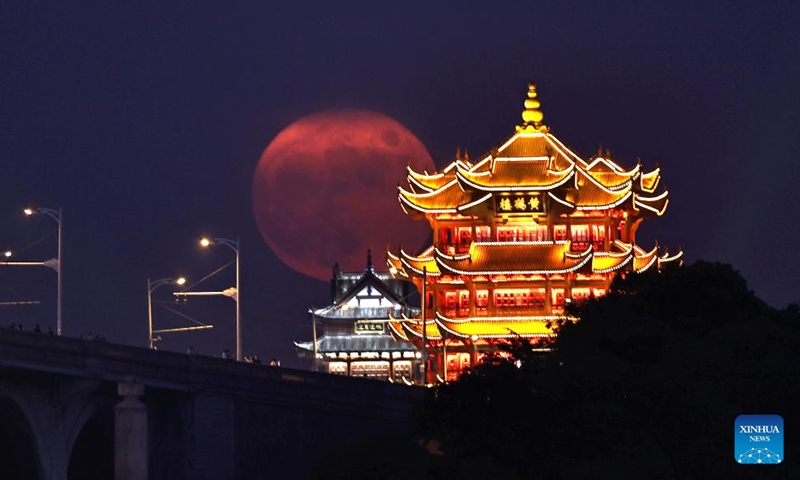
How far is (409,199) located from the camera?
5477 inches

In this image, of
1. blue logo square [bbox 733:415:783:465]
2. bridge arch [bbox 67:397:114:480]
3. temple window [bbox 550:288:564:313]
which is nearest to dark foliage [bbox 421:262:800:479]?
blue logo square [bbox 733:415:783:465]

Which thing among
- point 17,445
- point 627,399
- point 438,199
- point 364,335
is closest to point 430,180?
point 438,199

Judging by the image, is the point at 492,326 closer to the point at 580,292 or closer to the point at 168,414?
the point at 580,292

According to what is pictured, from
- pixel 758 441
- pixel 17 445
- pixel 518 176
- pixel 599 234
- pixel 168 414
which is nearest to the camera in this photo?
pixel 758 441

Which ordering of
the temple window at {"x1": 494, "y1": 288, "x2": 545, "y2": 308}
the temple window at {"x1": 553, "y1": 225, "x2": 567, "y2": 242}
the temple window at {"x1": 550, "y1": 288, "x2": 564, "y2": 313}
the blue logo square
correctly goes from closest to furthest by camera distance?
1. the blue logo square
2. the temple window at {"x1": 550, "y1": 288, "x2": 564, "y2": 313}
3. the temple window at {"x1": 494, "y1": 288, "x2": 545, "y2": 308}
4. the temple window at {"x1": 553, "y1": 225, "x2": 567, "y2": 242}

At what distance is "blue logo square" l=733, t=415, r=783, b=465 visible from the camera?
220 ft

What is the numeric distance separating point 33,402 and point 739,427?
121 feet

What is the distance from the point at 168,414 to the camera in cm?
10331

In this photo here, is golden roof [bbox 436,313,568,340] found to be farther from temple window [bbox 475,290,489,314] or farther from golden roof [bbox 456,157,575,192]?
golden roof [bbox 456,157,575,192]

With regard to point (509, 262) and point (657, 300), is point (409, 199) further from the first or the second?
point (657, 300)

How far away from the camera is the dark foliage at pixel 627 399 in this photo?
78.6 metres

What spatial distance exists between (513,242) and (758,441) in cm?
7019

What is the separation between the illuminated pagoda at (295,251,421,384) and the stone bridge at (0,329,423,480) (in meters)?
65.0

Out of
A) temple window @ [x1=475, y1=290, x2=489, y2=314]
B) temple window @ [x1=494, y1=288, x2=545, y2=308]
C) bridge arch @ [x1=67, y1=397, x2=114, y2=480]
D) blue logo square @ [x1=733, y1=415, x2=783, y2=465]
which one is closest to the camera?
blue logo square @ [x1=733, y1=415, x2=783, y2=465]
